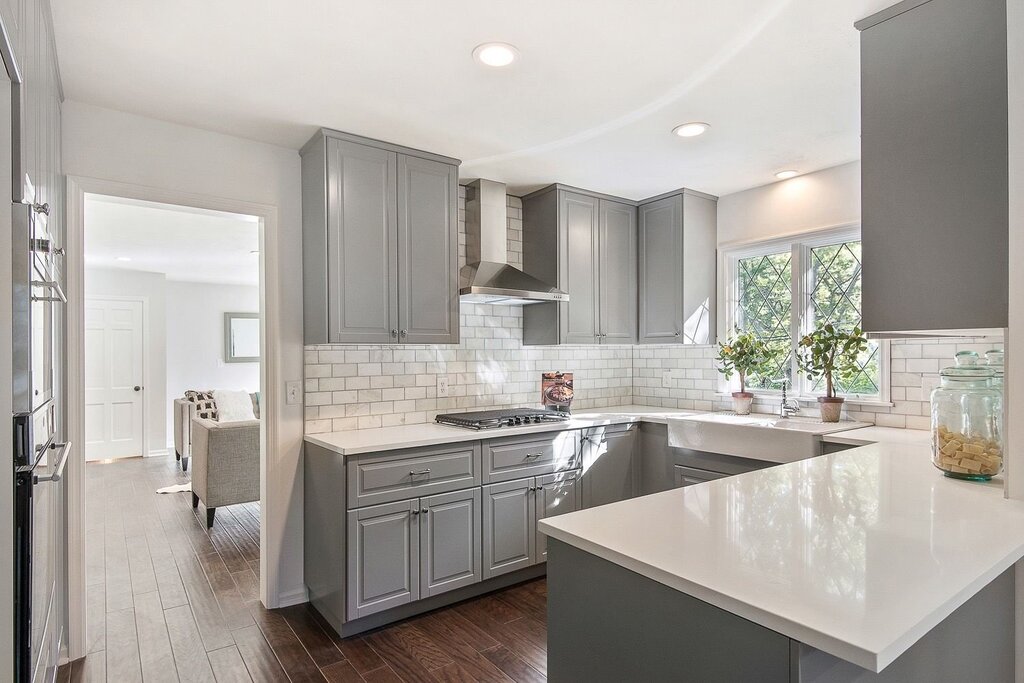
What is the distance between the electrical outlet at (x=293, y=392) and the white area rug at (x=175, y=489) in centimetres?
353

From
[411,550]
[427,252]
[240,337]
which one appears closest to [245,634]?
[411,550]

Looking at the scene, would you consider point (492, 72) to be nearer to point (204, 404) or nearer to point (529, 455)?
point (529, 455)

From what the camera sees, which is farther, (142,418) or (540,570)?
(142,418)

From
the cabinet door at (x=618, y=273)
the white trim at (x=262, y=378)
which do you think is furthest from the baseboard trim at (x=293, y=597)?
the cabinet door at (x=618, y=273)

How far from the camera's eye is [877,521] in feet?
4.55

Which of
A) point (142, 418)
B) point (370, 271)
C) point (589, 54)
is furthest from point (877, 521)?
point (142, 418)

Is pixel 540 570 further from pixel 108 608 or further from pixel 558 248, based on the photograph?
pixel 108 608

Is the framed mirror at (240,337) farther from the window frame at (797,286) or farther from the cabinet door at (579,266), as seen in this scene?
the window frame at (797,286)

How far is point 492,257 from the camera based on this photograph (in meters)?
→ 3.72

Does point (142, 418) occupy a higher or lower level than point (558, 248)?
lower

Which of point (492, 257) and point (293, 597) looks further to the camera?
point (492, 257)

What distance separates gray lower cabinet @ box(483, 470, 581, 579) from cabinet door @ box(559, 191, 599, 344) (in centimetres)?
101

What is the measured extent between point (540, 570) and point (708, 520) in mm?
2252

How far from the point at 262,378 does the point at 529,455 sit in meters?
1.50
